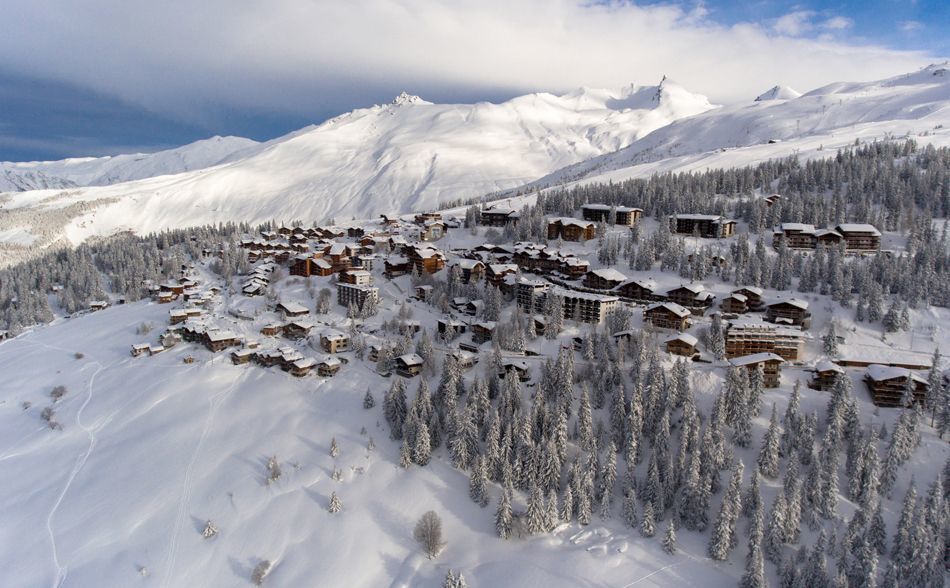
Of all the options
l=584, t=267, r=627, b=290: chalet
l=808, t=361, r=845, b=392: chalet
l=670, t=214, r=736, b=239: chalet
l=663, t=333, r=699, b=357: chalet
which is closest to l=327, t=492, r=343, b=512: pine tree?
l=663, t=333, r=699, b=357: chalet

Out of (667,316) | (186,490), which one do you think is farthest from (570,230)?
(186,490)

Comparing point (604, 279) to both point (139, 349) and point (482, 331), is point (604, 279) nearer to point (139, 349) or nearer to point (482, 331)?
point (482, 331)

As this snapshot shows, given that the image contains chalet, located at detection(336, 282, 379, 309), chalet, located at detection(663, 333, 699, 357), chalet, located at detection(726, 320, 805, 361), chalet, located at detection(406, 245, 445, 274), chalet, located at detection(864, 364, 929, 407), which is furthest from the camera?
chalet, located at detection(406, 245, 445, 274)

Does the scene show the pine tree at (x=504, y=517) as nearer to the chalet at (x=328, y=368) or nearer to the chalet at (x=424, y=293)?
the chalet at (x=328, y=368)

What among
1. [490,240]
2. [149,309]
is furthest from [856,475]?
[149,309]

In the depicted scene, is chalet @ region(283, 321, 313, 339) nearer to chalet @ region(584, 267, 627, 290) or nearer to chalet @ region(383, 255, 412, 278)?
chalet @ region(383, 255, 412, 278)

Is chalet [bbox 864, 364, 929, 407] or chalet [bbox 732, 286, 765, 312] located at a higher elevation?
chalet [bbox 732, 286, 765, 312]
